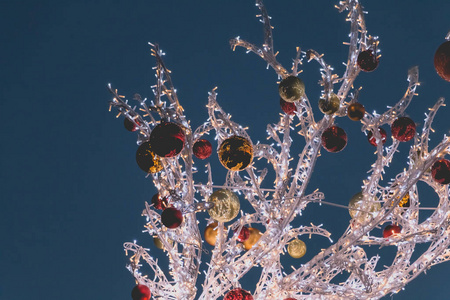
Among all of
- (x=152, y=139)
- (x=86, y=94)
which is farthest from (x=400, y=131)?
(x=86, y=94)

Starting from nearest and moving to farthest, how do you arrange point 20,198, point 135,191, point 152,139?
point 152,139 < point 20,198 < point 135,191

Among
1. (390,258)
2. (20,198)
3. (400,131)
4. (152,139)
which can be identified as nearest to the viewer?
(152,139)

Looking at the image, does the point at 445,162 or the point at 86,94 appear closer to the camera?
the point at 445,162

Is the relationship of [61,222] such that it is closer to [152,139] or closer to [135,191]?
[135,191]

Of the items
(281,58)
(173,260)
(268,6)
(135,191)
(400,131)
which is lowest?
(173,260)

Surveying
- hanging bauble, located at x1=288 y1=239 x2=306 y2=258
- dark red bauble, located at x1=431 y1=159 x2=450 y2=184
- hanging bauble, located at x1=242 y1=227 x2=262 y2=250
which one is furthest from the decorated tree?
hanging bauble, located at x1=288 y1=239 x2=306 y2=258

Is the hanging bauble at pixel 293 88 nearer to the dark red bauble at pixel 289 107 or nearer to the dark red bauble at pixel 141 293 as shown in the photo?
the dark red bauble at pixel 289 107

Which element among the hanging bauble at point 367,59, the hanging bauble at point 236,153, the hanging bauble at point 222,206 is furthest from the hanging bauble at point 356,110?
the hanging bauble at point 222,206
